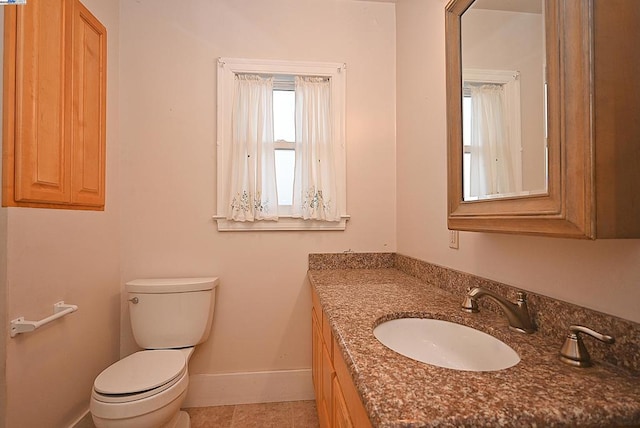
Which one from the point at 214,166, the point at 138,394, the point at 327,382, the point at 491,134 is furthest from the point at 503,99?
the point at 138,394

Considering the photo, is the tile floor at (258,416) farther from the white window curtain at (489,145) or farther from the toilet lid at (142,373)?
the white window curtain at (489,145)

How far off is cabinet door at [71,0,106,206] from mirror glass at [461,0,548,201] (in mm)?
1874

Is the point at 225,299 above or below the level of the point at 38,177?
below

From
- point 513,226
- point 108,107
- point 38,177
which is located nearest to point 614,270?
point 513,226

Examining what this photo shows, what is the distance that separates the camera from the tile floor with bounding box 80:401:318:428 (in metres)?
1.71

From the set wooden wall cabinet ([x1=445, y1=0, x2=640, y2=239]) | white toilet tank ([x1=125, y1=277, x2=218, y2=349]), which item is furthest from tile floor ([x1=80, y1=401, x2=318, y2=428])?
wooden wall cabinet ([x1=445, y1=0, x2=640, y2=239])

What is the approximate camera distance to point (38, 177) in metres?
1.29

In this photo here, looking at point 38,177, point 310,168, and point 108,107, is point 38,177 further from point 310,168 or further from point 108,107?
point 310,168

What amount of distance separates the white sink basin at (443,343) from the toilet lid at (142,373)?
1059 mm

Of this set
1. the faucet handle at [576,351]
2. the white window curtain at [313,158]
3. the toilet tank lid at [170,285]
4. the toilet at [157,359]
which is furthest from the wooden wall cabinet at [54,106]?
the faucet handle at [576,351]

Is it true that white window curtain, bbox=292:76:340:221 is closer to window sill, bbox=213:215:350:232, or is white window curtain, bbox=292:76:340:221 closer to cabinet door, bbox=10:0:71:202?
window sill, bbox=213:215:350:232

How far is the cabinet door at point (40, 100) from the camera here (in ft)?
3.94

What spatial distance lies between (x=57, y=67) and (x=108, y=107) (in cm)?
39

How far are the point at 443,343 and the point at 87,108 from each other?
210 cm
